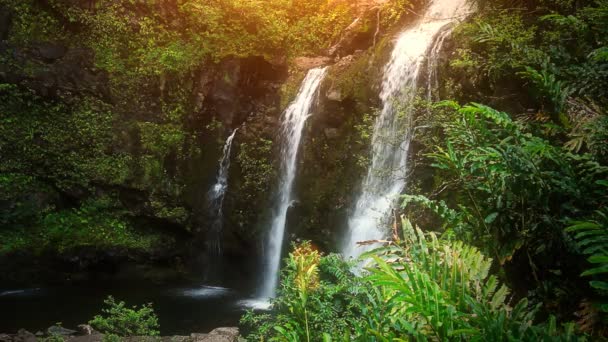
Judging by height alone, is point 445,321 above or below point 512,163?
below

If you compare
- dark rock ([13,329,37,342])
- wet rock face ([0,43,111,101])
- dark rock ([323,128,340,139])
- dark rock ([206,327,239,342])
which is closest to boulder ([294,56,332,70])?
dark rock ([323,128,340,139])

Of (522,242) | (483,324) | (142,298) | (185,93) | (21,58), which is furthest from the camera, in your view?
(185,93)

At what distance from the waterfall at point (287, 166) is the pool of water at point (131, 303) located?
104 centimetres

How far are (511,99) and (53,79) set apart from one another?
11892 mm

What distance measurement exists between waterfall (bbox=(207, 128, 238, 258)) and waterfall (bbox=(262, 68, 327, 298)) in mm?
1807

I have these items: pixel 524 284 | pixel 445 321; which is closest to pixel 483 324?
pixel 445 321

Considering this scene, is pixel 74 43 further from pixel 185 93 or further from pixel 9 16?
pixel 185 93

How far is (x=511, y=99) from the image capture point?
6820mm

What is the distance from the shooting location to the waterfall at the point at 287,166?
10742 mm

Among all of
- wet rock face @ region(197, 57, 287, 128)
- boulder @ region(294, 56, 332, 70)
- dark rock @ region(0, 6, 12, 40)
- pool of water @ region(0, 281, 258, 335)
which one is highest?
dark rock @ region(0, 6, 12, 40)

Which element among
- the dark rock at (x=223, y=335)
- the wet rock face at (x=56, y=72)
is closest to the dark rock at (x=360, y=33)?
the wet rock face at (x=56, y=72)

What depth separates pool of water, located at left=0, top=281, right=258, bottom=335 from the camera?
8.63 meters

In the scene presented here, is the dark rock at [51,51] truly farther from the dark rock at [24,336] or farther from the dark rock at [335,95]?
the dark rock at [335,95]

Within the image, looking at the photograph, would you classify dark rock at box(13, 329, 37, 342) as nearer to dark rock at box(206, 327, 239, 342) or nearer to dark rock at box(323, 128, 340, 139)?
dark rock at box(206, 327, 239, 342)
